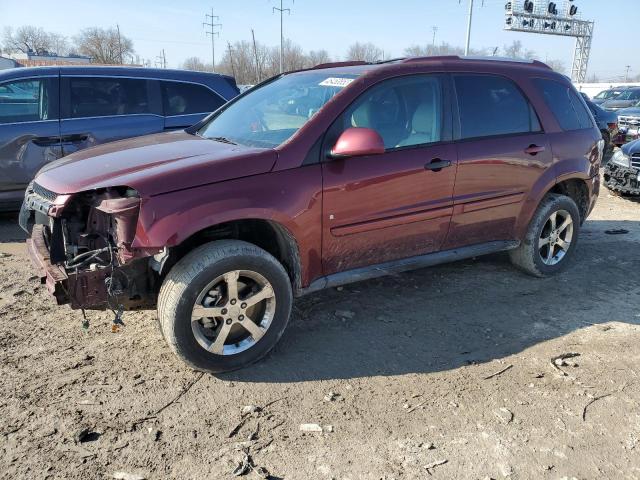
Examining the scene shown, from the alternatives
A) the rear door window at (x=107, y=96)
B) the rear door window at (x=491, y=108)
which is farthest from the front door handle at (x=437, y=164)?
the rear door window at (x=107, y=96)

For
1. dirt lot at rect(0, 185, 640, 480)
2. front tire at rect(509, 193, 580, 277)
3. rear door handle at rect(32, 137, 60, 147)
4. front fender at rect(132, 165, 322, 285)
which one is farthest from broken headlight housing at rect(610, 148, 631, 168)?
rear door handle at rect(32, 137, 60, 147)

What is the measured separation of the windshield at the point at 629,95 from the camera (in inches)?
797

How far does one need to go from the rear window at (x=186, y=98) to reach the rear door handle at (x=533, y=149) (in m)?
4.08

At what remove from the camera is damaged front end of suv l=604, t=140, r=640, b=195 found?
333 inches

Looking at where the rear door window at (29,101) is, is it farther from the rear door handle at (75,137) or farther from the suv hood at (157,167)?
the suv hood at (157,167)

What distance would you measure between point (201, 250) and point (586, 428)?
2335mm

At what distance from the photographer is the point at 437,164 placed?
12.8ft

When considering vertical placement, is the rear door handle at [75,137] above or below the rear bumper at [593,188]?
above

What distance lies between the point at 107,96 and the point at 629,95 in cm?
2053

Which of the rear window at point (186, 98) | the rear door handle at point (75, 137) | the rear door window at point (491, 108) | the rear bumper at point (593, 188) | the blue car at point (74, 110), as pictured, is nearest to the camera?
the rear door window at point (491, 108)

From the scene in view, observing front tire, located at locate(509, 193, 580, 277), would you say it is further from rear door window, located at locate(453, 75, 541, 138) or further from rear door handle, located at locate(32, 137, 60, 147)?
rear door handle, located at locate(32, 137, 60, 147)

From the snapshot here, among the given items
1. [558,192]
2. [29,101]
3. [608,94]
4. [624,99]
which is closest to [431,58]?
[558,192]

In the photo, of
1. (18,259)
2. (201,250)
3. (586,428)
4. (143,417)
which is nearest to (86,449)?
(143,417)

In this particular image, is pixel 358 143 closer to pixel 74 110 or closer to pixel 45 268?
pixel 45 268
